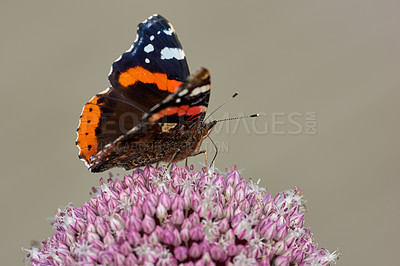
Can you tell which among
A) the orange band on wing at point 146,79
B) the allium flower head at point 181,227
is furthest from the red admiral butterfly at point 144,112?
the allium flower head at point 181,227

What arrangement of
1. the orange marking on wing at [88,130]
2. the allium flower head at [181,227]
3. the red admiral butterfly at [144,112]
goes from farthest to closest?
the orange marking on wing at [88,130] → the red admiral butterfly at [144,112] → the allium flower head at [181,227]

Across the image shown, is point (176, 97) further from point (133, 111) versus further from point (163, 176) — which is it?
point (133, 111)

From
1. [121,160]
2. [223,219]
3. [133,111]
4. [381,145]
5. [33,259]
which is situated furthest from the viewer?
[381,145]

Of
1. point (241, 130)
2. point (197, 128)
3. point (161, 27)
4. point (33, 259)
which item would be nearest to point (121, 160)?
point (197, 128)

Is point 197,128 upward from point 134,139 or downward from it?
upward

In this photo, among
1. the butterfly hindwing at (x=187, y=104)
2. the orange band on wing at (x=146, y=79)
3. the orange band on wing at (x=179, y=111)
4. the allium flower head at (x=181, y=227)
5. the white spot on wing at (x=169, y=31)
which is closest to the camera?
the allium flower head at (x=181, y=227)

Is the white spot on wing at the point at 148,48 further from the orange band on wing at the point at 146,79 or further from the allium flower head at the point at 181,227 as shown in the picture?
the allium flower head at the point at 181,227

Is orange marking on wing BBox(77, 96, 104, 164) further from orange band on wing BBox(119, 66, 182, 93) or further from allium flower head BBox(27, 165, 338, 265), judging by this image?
allium flower head BBox(27, 165, 338, 265)

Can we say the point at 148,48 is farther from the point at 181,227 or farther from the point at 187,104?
the point at 181,227
